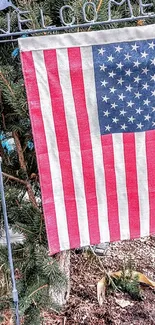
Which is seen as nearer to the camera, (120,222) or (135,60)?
(135,60)

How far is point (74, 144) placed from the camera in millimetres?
1949

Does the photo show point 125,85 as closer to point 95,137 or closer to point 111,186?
point 95,137

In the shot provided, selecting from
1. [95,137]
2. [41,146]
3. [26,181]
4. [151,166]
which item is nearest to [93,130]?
[95,137]

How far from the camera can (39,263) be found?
220cm

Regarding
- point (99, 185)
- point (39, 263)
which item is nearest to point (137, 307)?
point (39, 263)

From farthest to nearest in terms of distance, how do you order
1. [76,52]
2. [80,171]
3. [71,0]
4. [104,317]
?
1. [104,317]
2. [71,0]
3. [80,171]
4. [76,52]

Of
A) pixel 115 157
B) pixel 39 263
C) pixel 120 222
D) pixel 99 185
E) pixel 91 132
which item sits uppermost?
pixel 91 132

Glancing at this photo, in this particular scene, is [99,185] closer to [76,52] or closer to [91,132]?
[91,132]

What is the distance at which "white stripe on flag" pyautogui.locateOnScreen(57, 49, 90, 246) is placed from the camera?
6.09ft

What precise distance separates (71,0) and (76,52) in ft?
1.75

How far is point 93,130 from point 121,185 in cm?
36

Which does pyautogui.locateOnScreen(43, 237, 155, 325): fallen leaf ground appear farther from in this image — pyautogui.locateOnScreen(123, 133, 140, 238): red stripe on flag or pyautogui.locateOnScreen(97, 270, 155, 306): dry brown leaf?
pyautogui.locateOnScreen(123, 133, 140, 238): red stripe on flag

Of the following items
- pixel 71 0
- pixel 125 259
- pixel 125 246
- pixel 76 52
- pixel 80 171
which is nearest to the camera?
pixel 76 52

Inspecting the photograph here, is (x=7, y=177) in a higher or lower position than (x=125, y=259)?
higher
